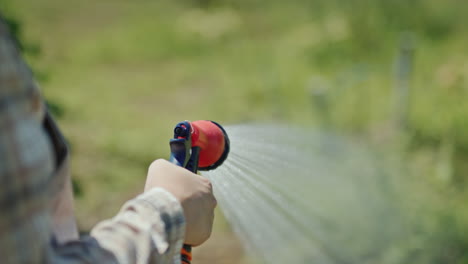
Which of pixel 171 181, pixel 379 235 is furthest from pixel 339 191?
pixel 171 181

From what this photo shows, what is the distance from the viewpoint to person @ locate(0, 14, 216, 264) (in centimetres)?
66

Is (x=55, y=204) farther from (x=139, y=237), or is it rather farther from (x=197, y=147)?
(x=197, y=147)

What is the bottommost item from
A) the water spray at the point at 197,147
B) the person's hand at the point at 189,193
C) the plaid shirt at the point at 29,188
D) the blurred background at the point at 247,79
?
the plaid shirt at the point at 29,188

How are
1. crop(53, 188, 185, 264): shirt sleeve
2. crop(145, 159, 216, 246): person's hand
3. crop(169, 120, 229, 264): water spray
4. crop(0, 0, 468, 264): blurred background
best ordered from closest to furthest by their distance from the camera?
1. crop(53, 188, 185, 264): shirt sleeve
2. crop(145, 159, 216, 246): person's hand
3. crop(169, 120, 229, 264): water spray
4. crop(0, 0, 468, 264): blurred background

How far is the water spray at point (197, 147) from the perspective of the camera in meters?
1.01

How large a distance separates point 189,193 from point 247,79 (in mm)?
3579

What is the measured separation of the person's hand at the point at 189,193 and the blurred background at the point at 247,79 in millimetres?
1790

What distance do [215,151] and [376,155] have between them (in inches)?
81.4

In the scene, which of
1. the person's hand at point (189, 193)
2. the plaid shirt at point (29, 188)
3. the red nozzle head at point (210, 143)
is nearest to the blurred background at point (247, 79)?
the red nozzle head at point (210, 143)

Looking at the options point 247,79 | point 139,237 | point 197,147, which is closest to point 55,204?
point 139,237

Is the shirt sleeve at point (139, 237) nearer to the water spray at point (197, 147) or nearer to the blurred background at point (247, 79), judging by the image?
the water spray at point (197, 147)

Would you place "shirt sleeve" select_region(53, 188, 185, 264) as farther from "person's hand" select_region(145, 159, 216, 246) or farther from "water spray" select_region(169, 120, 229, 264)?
"water spray" select_region(169, 120, 229, 264)

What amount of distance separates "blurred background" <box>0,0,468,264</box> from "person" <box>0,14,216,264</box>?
1.82 metres

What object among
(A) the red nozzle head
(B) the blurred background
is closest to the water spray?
(A) the red nozzle head
